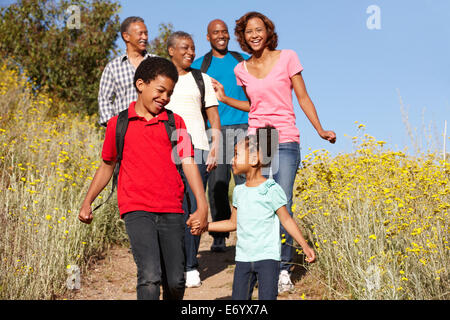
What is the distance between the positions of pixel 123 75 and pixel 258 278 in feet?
10.0

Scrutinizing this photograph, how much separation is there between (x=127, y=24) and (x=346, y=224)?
3.12 meters

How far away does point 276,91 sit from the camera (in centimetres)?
488

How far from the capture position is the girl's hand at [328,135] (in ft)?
15.8

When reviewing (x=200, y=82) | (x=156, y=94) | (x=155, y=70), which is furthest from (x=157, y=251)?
(x=200, y=82)

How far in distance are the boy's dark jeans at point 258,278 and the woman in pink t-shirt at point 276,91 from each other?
150 cm

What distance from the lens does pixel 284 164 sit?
4906 millimetres

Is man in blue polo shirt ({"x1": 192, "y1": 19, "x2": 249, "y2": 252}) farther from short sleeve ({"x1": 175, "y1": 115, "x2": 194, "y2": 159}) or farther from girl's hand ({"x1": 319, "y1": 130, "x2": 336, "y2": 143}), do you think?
short sleeve ({"x1": 175, "y1": 115, "x2": 194, "y2": 159})

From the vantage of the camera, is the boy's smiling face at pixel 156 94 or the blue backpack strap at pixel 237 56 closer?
the boy's smiling face at pixel 156 94

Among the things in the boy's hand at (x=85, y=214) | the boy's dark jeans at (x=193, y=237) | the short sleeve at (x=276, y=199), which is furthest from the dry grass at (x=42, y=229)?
the short sleeve at (x=276, y=199)

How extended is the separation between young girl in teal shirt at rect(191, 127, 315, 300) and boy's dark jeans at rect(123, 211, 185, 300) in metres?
0.16

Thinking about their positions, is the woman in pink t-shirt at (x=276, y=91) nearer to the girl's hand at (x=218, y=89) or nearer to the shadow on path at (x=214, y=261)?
the girl's hand at (x=218, y=89)

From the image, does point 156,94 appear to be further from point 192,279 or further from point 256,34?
point 192,279

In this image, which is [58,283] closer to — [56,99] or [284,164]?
[284,164]

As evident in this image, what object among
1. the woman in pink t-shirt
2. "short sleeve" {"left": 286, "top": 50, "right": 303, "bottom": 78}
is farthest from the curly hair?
"short sleeve" {"left": 286, "top": 50, "right": 303, "bottom": 78}
